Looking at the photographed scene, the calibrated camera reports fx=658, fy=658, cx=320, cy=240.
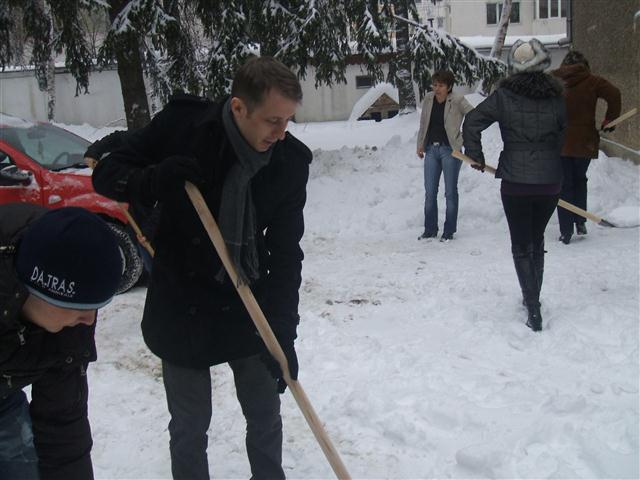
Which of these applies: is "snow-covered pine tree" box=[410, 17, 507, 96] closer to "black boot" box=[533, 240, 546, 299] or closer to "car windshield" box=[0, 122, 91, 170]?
"car windshield" box=[0, 122, 91, 170]

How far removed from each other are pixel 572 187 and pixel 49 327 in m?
6.05

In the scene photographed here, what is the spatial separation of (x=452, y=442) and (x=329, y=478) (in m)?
0.66

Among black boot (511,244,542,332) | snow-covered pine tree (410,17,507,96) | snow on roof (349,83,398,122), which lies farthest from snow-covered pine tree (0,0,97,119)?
snow on roof (349,83,398,122)

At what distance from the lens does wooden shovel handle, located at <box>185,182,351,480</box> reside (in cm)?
221

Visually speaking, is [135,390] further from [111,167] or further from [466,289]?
[466,289]

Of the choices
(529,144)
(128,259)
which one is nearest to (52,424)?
(529,144)

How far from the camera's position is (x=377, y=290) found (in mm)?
5840

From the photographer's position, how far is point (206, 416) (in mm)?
2488

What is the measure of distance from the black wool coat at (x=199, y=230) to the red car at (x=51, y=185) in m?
3.26

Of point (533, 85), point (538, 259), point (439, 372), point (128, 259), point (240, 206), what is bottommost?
point (439, 372)

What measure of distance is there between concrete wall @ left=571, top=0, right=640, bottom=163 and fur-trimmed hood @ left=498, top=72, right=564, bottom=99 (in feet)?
18.0

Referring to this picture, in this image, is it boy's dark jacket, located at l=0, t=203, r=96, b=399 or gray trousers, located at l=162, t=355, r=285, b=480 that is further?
gray trousers, located at l=162, t=355, r=285, b=480

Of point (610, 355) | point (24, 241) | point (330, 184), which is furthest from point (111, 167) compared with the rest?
point (330, 184)

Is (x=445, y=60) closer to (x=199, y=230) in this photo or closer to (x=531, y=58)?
(x=531, y=58)
